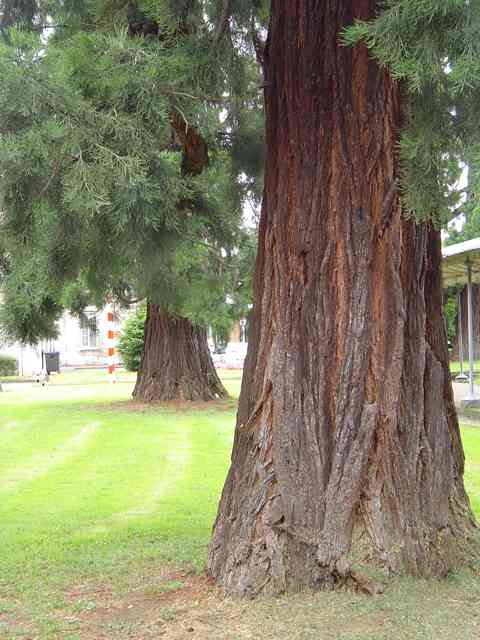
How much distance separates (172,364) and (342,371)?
1440 centimetres

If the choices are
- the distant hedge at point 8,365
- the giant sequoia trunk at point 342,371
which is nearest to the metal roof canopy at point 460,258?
the giant sequoia trunk at point 342,371

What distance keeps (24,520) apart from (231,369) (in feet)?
113

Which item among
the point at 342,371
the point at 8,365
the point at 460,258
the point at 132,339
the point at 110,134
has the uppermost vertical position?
the point at 460,258

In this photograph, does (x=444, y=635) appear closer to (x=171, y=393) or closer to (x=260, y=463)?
(x=260, y=463)

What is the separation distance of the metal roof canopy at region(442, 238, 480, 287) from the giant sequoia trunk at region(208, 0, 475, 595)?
28.2ft

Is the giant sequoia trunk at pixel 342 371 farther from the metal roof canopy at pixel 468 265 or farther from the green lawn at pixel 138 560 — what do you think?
the metal roof canopy at pixel 468 265

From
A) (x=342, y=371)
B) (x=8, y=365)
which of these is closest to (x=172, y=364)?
(x=342, y=371)

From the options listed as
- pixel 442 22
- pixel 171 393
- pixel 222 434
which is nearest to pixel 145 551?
pixel 442 22

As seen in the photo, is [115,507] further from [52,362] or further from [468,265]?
[52,362]

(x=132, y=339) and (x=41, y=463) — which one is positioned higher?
(x=132, y=339)

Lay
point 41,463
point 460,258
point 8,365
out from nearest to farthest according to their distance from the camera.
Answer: point 41,463
point 460,258
point 8,365

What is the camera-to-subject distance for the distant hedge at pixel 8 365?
41312 mm

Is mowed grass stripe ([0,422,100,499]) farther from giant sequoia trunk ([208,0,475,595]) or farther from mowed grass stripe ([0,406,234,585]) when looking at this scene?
giant sequoia trunk ([208,0,475,595])

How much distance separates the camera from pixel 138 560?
18.7 feet
